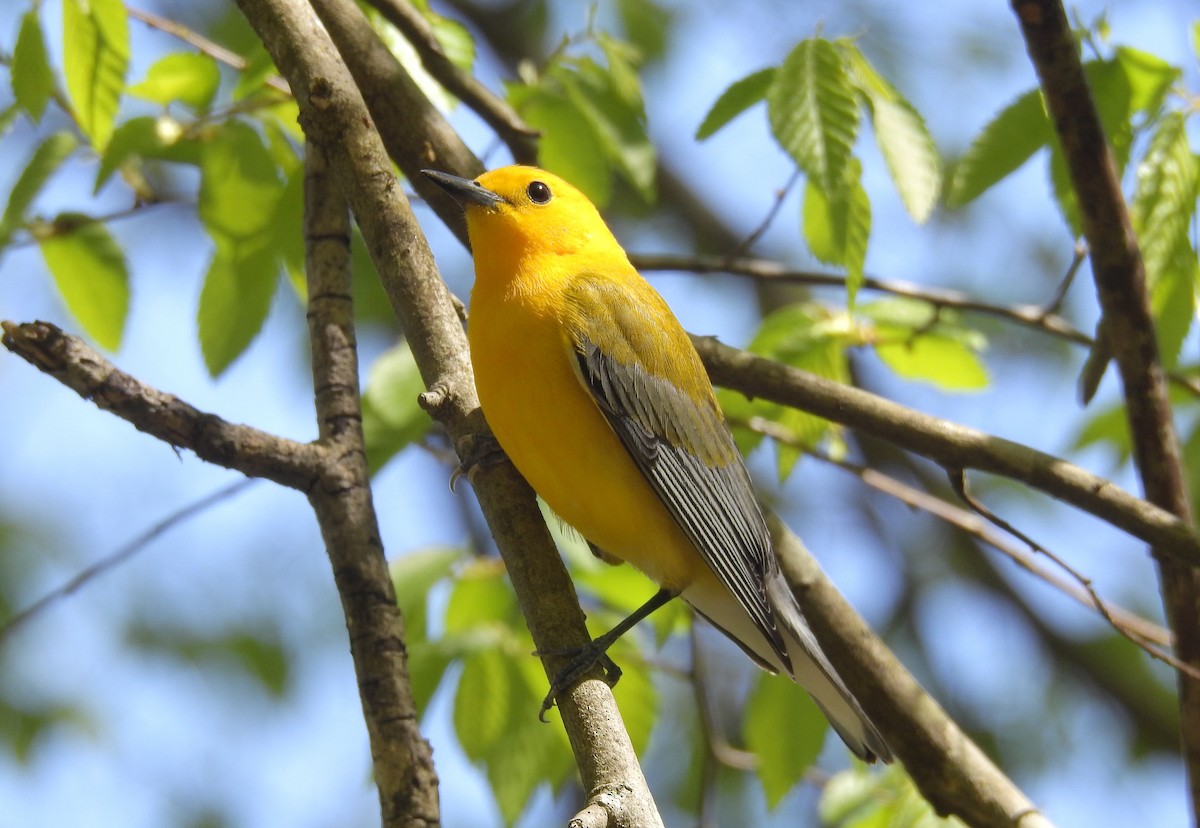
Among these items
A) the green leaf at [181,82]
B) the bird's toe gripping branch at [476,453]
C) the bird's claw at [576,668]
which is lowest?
the bird's claw at [576,668]

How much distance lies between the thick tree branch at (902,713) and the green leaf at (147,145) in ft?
7.71

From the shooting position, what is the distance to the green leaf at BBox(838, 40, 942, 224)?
11.9 feet

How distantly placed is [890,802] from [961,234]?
240 inches

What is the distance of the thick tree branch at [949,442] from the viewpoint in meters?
3.37

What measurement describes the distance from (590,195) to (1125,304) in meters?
1.92

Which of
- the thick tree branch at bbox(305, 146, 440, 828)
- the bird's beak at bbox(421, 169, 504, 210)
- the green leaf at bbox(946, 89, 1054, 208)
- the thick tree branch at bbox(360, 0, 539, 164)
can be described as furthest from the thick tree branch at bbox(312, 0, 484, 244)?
the green leaf at bbox(946, 89, 1054, 208)

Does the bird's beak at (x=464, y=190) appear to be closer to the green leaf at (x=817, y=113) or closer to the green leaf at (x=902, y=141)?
the green leaf at (x=817, y=113)

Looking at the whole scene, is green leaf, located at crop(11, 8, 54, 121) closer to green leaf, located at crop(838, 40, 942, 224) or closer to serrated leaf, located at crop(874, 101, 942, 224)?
green leaf, located at crop(838, 40, 942, 224)

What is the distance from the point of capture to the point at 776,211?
4273mm

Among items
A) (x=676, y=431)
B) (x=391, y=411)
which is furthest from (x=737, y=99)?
(x=391, y=411)

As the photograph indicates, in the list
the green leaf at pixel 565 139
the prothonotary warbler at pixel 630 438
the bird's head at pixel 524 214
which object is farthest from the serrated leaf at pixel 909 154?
the bird's head at pixel 524 214

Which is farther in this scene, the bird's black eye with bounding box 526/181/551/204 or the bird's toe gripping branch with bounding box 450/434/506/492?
the bird's black eye with bounding box 526/181/551/204

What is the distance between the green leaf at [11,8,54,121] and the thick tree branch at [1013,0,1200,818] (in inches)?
111

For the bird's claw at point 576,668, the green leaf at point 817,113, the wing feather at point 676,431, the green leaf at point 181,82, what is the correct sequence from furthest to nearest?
the green leaf at point 181,82
the wing feather at point 676,431
the green leaf at point 817,113
the bird's claw at point 576,668
